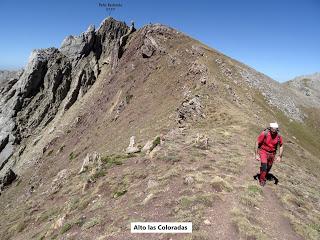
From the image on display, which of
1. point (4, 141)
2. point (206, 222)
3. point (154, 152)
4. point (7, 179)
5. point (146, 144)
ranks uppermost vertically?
point (146, 144)

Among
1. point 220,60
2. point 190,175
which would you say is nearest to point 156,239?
point 190,175

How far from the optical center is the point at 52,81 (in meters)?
93.6

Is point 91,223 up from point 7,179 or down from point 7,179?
up

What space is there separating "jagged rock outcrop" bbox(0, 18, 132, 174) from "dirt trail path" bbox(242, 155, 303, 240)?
7095 centimetres

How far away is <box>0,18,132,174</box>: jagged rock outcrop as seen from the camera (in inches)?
3499

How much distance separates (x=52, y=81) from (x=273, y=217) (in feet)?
284

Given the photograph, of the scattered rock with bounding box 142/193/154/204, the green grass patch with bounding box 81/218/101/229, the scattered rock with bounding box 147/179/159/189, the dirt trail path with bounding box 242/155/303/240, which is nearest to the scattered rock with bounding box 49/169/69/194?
the scattered rock with bounding box 147/179/159/189

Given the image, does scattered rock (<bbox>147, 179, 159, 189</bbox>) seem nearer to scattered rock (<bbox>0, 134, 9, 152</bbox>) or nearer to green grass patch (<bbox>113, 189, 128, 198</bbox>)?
green grass patch (<bbox>113, 189, 128, 198</bbox>)

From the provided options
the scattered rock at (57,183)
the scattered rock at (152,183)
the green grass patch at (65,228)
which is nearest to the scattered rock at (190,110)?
the scattered rock at (57,183)

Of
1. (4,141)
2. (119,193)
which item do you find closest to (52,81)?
(4,141)

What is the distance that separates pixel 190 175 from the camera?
1947 cm

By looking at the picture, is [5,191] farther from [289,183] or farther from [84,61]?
[289,183]

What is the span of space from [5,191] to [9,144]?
22.6m

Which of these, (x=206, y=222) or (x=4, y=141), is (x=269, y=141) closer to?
(x=206, y=222)
